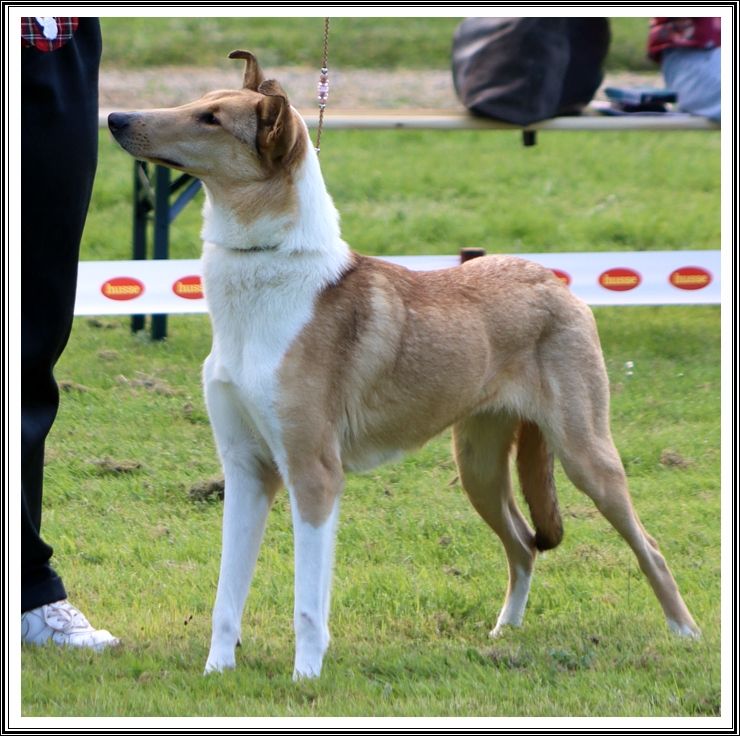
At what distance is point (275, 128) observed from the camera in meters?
3.92

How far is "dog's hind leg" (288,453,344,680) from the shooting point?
401 cm

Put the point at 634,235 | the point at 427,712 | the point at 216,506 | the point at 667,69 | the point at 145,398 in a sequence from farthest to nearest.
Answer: the point at 634,235, the point at 667,69, the point at 145,398, the point at 216,506, the point at 427,712

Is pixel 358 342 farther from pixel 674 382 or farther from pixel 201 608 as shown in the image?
pixel 674 382

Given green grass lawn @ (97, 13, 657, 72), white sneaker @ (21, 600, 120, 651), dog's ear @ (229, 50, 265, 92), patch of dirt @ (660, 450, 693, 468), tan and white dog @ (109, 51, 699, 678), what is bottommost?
patch of dirt @ (660, 450, 693, 468)

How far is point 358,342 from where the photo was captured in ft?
13.6

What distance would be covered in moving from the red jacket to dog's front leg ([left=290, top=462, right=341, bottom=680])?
18.9 ft

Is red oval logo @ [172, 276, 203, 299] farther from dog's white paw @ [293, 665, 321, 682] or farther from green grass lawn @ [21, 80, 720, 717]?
dog's white paw @ [293, 665, 321, 682]

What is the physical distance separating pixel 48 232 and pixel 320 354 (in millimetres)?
1069

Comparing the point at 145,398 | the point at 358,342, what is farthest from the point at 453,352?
the point at 145,398

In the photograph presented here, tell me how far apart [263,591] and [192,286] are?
123 inches

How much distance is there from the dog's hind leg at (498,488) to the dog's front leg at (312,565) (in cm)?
95

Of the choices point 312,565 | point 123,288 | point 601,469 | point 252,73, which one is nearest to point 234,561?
point 312,565

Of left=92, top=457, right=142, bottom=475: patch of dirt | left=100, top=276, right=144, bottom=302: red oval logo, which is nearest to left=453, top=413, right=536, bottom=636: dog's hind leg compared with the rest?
left=92, top=457, right=142, bottom=475: patch of dirt

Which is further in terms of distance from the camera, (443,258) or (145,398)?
(443,258)
